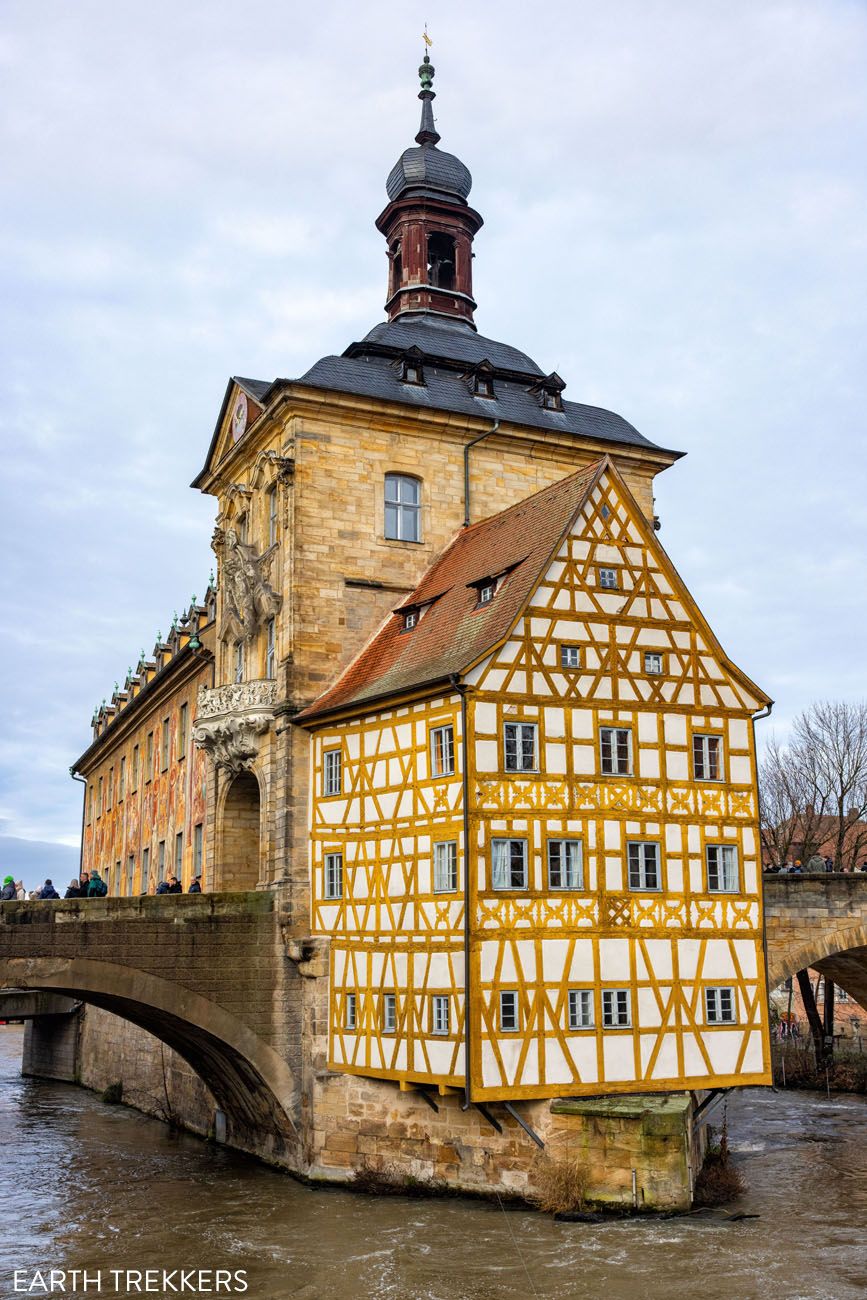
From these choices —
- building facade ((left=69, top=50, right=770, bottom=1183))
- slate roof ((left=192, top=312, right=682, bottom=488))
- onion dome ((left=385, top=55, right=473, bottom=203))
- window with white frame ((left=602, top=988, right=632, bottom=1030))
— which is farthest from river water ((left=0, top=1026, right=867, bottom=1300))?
onion dome ((left=385, top=55, right=473, bottom=203))

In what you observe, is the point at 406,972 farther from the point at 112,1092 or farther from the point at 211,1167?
the point at 112,1092

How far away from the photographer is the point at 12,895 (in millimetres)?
28859

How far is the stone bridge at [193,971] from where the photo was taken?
23.3 metres

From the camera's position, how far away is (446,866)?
21875 millimetres

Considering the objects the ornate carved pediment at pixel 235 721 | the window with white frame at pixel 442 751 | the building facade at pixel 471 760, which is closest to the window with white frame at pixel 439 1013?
the building facade at pixel 471 760

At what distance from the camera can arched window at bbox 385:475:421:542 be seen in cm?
2800

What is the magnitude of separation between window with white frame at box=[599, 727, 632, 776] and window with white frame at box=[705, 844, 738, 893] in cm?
210

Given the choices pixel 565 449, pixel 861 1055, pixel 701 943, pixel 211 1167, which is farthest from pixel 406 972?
pixel 861 1055

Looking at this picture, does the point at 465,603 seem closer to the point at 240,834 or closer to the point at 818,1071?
the point at 240,834

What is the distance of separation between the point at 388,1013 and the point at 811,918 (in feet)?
31.2

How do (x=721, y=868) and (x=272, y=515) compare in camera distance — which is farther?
(x=272, y=515)

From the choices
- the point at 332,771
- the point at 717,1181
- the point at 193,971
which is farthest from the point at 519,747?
the point at 717,1181

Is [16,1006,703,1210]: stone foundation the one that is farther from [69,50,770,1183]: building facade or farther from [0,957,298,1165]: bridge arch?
[0,957,298,1165]: bridge arch

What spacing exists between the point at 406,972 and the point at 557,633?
6.03 meters
